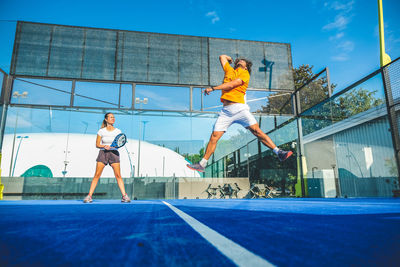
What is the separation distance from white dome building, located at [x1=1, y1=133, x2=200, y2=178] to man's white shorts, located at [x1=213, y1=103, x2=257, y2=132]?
654cm

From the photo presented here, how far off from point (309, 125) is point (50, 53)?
35.1 feet

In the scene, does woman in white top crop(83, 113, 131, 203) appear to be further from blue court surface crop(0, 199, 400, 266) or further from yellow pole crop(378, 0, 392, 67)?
yellow pole crop(378, 0, 392, 67)

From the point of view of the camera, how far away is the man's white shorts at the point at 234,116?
3777mm

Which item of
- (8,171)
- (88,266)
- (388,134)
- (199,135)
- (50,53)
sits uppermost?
(50,53)

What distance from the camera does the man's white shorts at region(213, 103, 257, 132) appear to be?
3.78m

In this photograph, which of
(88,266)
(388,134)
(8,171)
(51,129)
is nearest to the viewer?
(88,266)

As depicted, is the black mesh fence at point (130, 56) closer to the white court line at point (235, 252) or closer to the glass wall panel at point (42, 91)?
the glass wall panel at point (42, 91)

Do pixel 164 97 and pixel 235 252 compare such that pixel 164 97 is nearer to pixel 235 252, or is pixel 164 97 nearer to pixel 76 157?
pixel 76 157

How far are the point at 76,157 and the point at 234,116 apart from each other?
815 centimetres

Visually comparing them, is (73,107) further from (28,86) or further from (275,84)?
(275,84)

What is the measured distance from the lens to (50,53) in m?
10.4

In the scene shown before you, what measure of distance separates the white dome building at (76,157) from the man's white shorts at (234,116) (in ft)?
21.5

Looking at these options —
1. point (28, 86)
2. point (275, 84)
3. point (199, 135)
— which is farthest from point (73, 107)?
point (275, 84)

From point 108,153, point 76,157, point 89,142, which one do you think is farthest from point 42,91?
point 108,153
